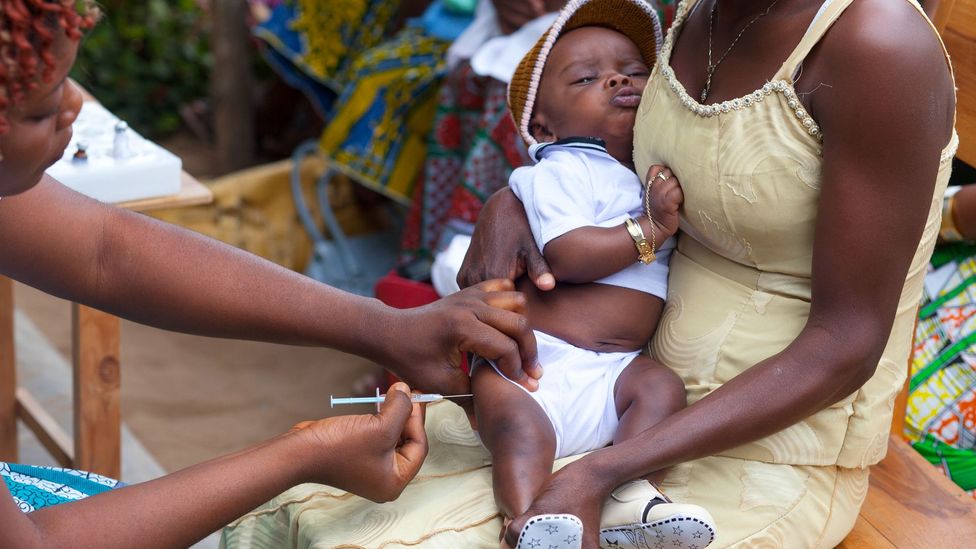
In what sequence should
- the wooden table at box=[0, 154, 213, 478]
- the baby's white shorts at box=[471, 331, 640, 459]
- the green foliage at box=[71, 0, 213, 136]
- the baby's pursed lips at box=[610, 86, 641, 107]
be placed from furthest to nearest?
the green foliage at box=[71, 0, 213, 136] → the wooden table at box=[0, 154, 213, 478] → the baby's pursed lips at box=[610, 86, 641, 107] → the baby's white shorts at box=[471, 331, 640, 459]

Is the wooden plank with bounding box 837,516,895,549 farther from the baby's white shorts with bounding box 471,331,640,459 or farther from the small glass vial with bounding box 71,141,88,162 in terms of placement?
the small glass vial with bounding box 71,141,88,162

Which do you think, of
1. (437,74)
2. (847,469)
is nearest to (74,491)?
(847,469)

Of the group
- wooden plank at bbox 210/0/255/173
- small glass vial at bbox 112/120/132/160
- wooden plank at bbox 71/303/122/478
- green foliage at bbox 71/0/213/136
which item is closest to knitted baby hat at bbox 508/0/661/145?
small glass vial at bbox 112/120/132/160

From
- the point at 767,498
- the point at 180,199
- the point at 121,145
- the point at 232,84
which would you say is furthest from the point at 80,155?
the point at 232,84

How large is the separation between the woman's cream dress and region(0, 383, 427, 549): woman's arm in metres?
0.04

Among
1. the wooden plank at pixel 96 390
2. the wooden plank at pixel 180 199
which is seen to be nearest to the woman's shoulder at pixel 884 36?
the wooden plank at pixel 180 199

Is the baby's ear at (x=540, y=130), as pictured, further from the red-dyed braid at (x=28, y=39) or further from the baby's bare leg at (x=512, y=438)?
the red-dyed braid at (x=28, y=39)

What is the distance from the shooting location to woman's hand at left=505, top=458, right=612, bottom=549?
5.04 ft

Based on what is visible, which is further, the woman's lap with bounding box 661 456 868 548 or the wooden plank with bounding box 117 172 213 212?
the wooden plank with bounding box 117 172 213 212

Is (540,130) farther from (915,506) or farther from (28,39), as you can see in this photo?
(28,39)

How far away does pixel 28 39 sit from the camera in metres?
1.23

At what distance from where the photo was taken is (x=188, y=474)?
61.4 inches

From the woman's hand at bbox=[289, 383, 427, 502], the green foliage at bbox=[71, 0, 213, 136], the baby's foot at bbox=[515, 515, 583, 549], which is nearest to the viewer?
the baby's foot at bbox=[515, 515, 583, 549]

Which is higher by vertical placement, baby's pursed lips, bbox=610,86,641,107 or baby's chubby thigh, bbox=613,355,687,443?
baby's pursed lips, bbox=610,86,641,107
